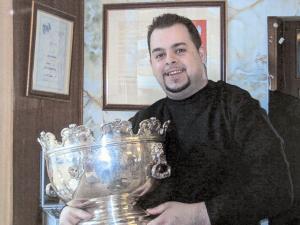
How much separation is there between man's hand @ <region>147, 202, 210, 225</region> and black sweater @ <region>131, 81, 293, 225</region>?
1 cm

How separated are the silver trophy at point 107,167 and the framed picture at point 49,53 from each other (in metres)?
0.12

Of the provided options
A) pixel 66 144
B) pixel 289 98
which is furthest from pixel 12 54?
pixel 289 98

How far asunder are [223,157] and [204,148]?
0.10 ft

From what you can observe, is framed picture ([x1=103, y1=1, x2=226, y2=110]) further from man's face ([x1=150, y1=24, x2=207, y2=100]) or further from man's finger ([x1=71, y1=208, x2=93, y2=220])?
man's finger ([x1=71, y1=208, x2=93, y2=220])

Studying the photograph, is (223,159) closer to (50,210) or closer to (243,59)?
(243,59)

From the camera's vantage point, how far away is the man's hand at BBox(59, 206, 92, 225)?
0.71m

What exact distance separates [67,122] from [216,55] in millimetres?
266

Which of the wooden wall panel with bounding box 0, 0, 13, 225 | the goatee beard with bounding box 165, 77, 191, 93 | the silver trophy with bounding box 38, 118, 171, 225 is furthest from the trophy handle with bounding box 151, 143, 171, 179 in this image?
the wooden wall panel with bounding box 0, 0, 13, 225

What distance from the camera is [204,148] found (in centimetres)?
73

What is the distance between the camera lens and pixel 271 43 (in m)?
0.73

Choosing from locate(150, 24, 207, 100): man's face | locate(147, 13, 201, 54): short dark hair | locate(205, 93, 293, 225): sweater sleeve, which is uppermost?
locate(147, 13, 201, 54): short dark hair

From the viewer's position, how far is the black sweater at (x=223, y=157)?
697 millimetres

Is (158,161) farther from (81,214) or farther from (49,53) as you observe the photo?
(49,53)

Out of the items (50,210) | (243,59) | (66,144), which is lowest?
(50,210)
